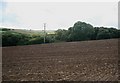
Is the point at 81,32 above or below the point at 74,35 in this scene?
above

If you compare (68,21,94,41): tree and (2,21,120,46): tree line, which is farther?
(68,21,94,41): tree

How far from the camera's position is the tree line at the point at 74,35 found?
33.9m

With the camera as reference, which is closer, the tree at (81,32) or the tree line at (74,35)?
the tree line at (74,35)

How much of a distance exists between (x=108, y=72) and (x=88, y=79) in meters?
1.37

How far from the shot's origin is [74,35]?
37938 mm

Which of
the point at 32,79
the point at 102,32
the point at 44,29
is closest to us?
the point at 32,79

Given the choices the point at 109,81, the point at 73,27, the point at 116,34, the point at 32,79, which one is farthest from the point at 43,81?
the point at 73,27

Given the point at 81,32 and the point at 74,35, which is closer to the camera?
the point at 81,32

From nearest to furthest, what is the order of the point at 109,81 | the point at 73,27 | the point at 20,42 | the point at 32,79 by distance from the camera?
the point at 109,81 → the point at 32,79 → the point at 20,42 → the point at 73,27

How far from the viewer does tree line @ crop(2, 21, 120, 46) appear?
111 ft

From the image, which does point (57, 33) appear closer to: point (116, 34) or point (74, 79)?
point (116, 34)

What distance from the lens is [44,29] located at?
42625 millimetres

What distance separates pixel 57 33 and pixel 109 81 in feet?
105

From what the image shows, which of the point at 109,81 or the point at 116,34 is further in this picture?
the point at 116,34
